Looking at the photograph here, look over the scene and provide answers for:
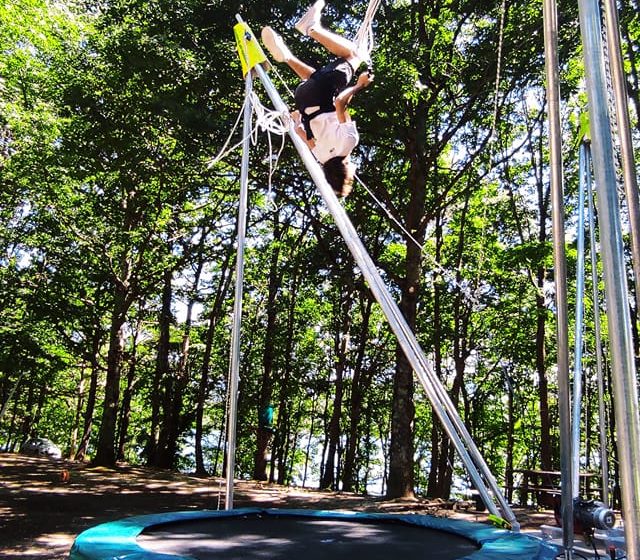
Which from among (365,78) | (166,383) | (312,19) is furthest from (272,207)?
(365,78)

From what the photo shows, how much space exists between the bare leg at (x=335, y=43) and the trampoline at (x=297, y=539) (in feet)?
8.33

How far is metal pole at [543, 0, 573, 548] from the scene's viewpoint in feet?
5.26

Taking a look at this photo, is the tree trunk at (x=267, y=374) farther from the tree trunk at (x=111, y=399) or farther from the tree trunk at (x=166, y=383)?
the tree trunk at (x=111, y=399)

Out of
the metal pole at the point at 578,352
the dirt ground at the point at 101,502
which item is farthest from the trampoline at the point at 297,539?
the dirt ground at the point at 101,502

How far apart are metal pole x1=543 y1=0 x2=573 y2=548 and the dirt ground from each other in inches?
125

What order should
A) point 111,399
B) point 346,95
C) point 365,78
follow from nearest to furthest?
point 365,78
point 346,95
point 111,399

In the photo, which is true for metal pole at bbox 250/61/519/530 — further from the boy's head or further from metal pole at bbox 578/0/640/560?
metal pole at bbox 578/0/640/560

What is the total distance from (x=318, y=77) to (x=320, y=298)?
1109 cm

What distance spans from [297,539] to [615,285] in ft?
6.91

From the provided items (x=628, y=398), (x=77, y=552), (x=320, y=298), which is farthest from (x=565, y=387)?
(x=320, y=298)

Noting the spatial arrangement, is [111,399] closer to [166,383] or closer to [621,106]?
[166,383]

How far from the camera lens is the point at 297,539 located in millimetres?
2646

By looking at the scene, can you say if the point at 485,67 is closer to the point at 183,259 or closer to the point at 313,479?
the point at 183,259

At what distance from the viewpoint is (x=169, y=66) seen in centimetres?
622
